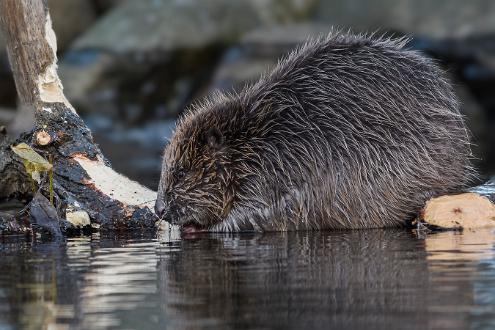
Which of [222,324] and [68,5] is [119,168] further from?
[222,324]

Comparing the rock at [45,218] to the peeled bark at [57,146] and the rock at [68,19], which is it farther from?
the rock at [68,19]

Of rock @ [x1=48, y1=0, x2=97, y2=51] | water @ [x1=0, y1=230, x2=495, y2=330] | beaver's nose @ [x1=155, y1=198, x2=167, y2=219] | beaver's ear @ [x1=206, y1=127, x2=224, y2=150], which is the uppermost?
rock @ [x1=48, y1=0, x2=97, y2=51]

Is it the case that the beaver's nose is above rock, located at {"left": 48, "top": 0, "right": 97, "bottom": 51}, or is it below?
below

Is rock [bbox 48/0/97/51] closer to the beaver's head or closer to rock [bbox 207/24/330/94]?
rock [bbox 207/24/330/94]

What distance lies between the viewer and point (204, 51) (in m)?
19.2

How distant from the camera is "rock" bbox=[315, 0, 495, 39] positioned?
17.6 m

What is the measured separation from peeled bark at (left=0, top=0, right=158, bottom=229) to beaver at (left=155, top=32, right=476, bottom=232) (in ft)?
0.93

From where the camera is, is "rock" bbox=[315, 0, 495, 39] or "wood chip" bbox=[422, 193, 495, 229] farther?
"rock" bbox=[315, 0, 495, 39]

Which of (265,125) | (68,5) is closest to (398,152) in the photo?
(265,125)

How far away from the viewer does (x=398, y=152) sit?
7980 millimetres

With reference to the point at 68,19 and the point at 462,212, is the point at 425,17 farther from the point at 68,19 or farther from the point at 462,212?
the point at 462,212

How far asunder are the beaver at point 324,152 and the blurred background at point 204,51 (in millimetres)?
8942

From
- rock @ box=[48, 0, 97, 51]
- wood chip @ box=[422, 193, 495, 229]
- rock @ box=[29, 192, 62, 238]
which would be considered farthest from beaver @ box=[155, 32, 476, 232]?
rock @ box=[48, 0, 97, 51]

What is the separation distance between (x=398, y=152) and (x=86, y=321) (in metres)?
3.87
